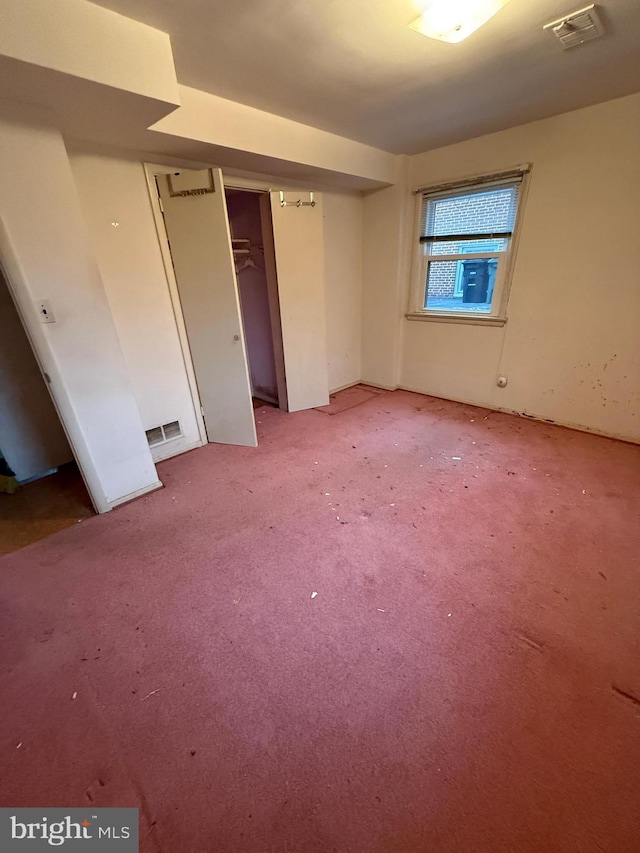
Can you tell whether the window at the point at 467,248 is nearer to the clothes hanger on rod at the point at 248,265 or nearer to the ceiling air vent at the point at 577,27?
the ceiling air vent at the point at 577,27

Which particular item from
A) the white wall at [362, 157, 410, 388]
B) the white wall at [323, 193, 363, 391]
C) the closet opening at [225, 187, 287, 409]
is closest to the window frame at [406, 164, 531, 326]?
the white wall at [362, 157, 410, 388]

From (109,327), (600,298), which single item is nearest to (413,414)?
(600,298)

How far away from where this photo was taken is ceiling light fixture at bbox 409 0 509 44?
142 centimetres

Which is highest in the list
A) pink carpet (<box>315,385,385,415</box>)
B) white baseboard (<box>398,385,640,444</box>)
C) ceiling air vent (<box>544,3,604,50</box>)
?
ceiling air vent (<box>544,3,604,50</box>)

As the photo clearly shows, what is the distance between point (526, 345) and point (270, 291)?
8.14 ft

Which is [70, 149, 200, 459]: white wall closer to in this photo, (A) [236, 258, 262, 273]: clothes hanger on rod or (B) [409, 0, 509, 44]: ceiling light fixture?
(A) [236, 258, 262, 273]: clothes hanger on rod

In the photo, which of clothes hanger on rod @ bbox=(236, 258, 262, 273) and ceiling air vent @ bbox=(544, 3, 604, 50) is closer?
ceiling air vent @ bbox=(544, 3, 604, 50)

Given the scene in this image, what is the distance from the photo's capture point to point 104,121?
1.86 metres

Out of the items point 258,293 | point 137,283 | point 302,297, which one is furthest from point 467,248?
point 137,283

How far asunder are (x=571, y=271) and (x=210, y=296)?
2.93 meters

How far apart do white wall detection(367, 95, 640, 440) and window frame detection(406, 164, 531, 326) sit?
69 millimetres

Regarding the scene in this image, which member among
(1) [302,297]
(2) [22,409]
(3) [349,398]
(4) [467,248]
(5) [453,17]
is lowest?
(3) [349,398]

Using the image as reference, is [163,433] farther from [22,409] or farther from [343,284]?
[343,284]

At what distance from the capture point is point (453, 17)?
1.49 meters
